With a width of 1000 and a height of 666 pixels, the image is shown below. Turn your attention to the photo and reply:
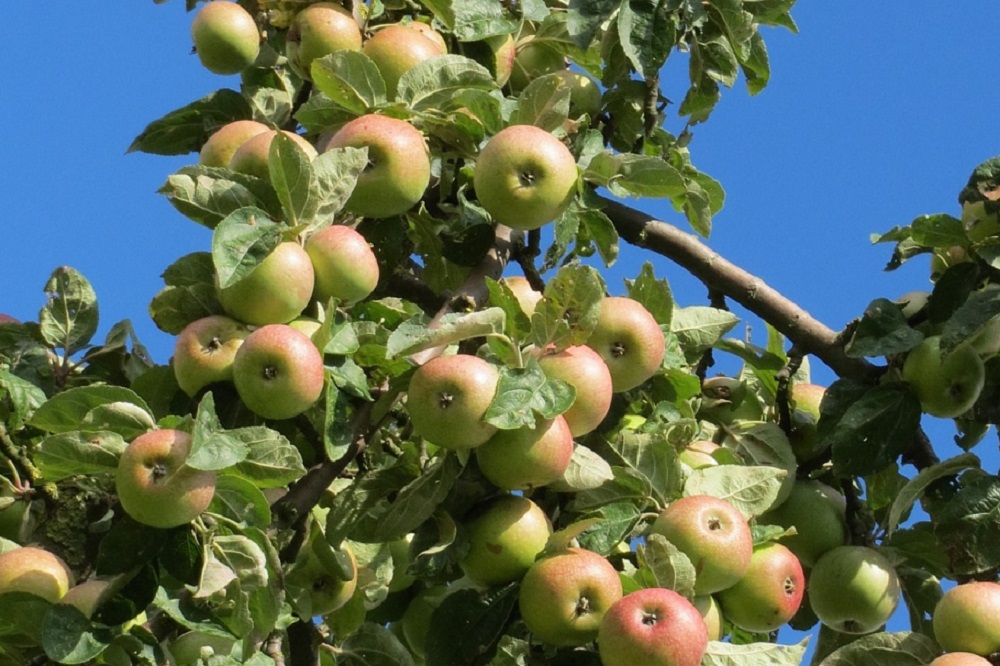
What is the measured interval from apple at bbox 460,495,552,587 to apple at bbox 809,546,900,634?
67 centimetres

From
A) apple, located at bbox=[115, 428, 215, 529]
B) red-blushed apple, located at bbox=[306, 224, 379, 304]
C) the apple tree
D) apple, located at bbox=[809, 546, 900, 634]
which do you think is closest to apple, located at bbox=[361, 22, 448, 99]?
the apple tree

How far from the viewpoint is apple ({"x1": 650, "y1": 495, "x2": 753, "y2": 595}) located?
2277 mm

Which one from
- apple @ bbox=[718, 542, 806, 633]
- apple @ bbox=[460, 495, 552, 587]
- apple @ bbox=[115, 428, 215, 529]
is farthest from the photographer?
apple @ bbox=[718, 542, 806, 633]

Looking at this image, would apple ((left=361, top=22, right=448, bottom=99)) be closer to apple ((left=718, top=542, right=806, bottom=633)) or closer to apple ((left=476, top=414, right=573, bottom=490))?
apple ((left=476, top=414, right=573, bottom=490))

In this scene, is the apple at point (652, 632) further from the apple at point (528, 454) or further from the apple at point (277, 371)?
the apple at point (277, 371)

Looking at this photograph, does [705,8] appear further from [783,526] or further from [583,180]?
[783,526]

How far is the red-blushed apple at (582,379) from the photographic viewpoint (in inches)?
91.4

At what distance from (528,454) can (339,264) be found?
477mm

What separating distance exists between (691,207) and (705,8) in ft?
1.51

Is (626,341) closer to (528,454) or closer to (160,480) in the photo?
(528,454)

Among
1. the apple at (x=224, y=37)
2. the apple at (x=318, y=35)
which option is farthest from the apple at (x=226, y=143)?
the apple at (x=224, y=37)

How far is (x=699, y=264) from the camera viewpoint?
3119 mm

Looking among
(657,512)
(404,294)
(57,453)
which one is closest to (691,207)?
(404,294)

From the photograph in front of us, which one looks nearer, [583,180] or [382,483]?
[382,483]
